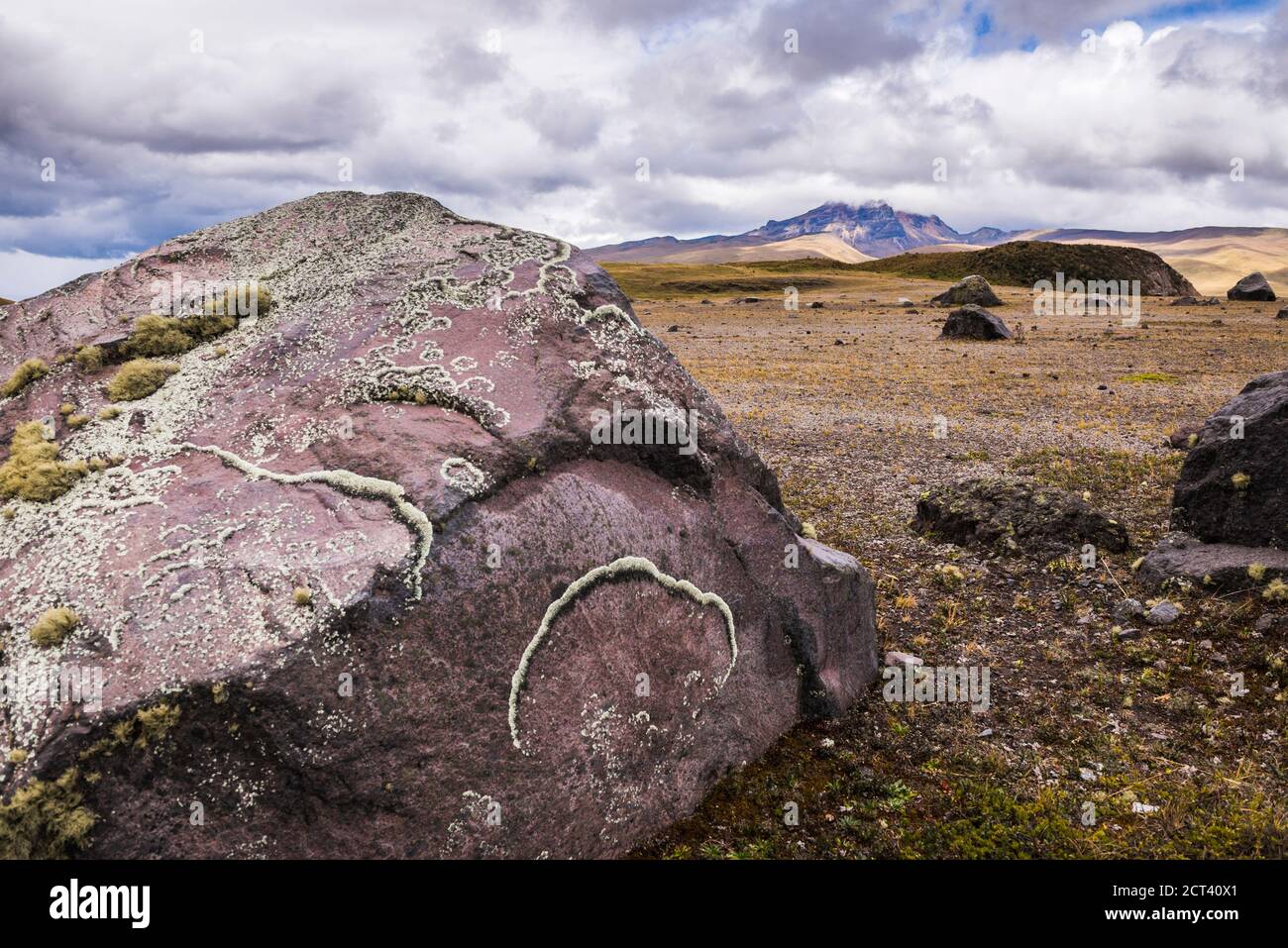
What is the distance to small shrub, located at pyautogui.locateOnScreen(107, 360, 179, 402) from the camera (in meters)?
6.98

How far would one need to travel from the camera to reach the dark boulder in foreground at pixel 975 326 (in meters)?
43.2

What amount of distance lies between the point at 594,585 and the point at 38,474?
4215mm

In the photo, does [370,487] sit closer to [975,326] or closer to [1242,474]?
[1242,474]

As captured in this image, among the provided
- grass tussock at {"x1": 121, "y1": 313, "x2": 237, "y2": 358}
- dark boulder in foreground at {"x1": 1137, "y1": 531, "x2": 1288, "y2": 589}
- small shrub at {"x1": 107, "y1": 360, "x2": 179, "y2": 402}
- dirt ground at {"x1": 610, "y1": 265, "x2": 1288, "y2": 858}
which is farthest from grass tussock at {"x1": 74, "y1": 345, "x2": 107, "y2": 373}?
dark boulder in foreground at {"x1": 1137, "y1": 531, "x2": 1288, "y2": 589}

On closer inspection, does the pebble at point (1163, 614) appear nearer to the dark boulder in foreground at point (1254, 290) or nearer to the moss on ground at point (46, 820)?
the moss on ground at point (46, 820)

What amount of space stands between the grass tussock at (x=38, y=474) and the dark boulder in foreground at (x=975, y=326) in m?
43.7

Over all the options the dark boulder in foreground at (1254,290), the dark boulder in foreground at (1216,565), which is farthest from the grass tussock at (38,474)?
the dark boulder in foreground at (1254,290)

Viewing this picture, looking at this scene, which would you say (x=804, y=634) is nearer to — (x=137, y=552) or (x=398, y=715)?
(x=398, y=715)

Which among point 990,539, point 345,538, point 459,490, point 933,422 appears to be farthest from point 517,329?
point 933,422

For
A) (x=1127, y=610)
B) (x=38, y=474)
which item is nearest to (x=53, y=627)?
(x=38, y=474)

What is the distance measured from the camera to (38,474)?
19.7ft

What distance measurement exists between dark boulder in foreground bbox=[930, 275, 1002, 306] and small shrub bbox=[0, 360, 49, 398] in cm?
6830

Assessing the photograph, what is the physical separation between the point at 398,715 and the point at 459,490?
5.36 ft

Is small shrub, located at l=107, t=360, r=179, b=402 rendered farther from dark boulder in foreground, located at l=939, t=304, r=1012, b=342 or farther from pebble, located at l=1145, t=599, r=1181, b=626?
dark boulder in foreground, located at l=939, t=304, r=1012, b=342
